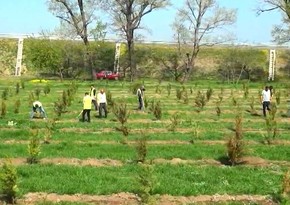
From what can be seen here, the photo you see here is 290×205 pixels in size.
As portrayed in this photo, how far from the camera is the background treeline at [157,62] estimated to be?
224 ft

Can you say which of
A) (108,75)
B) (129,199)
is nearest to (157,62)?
(108,75)

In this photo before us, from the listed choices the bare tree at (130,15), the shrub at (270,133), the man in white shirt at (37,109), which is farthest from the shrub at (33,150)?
the bare tree at (130,15)

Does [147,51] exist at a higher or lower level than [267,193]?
higher

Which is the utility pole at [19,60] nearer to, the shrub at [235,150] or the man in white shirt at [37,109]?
the man in white shirt at [37,109]

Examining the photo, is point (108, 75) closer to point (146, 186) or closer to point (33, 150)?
point (33, 150)

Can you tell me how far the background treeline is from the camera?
6831 centimetres

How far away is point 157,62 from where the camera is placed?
72.5 m

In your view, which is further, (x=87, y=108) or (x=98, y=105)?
(x=98, y=105)

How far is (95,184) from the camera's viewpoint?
13.2 metres

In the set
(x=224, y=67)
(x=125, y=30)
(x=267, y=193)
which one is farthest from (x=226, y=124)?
(x=224, y=67)

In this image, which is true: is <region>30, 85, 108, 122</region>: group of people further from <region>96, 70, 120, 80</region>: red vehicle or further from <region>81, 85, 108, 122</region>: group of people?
<region>96, 70, 120, 80</region>: red vehicle

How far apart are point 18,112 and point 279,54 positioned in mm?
52772

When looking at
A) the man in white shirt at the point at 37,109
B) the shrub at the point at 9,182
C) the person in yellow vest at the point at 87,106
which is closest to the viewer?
the shrub at the point at 9,182

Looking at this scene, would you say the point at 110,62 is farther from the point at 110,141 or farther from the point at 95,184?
the point at 95,184
